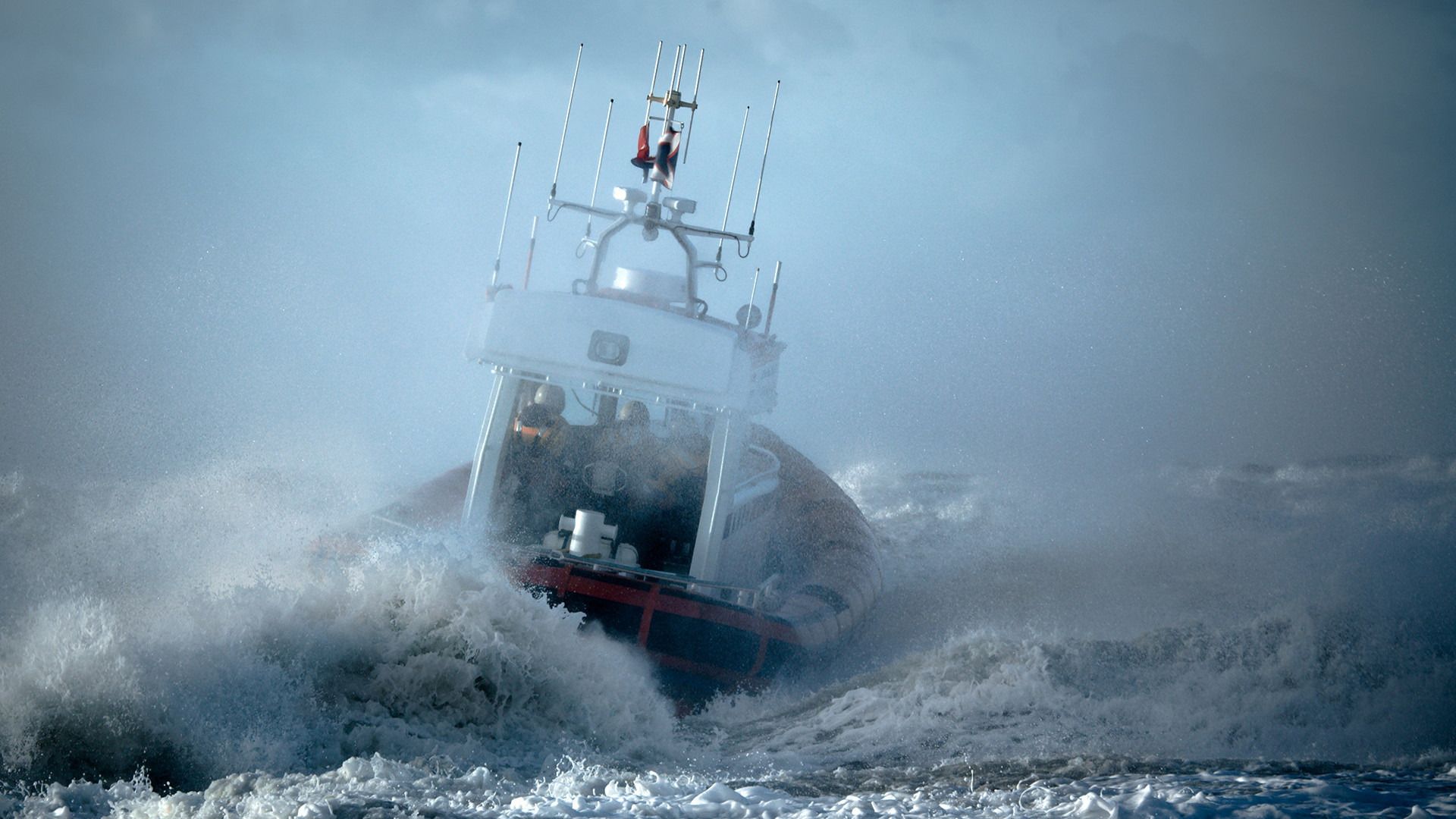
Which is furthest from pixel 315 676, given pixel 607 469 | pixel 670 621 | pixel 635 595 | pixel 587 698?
pixel 607 469

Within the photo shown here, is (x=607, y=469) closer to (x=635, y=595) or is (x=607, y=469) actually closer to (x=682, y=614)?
(x=635, y=595)

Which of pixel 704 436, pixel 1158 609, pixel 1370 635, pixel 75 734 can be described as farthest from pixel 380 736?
pixel 1158 609

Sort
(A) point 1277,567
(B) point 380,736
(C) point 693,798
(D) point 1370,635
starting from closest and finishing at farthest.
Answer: (C) point 693,798, (B) point 380,736, (D) point 1370,635, (A) point 1277,567

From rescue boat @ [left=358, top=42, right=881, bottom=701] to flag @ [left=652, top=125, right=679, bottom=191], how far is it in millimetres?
12

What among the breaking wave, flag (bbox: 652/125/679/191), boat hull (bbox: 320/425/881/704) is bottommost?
the breaking wave

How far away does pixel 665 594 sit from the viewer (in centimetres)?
668

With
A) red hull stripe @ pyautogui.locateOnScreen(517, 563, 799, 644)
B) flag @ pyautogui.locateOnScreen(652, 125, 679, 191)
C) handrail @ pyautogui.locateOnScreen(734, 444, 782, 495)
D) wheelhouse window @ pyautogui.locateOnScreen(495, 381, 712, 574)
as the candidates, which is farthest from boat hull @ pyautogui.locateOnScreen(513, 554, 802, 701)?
flag @ pyautogui.locateOnScreen(652, 125, 679, 191)

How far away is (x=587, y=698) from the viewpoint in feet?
18.2

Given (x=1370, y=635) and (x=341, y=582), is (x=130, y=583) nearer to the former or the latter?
(x=341, y=582)

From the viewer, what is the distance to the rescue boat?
6.73m

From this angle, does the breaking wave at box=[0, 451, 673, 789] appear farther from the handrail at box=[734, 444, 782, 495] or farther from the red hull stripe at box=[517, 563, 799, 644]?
the handrail at box=[734, 444, 782, 495]

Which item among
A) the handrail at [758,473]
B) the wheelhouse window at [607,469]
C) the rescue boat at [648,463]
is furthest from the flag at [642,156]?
the handrail at [758,473]

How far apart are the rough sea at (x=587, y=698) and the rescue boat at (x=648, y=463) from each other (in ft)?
1.29

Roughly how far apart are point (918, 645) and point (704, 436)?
8.83ft
